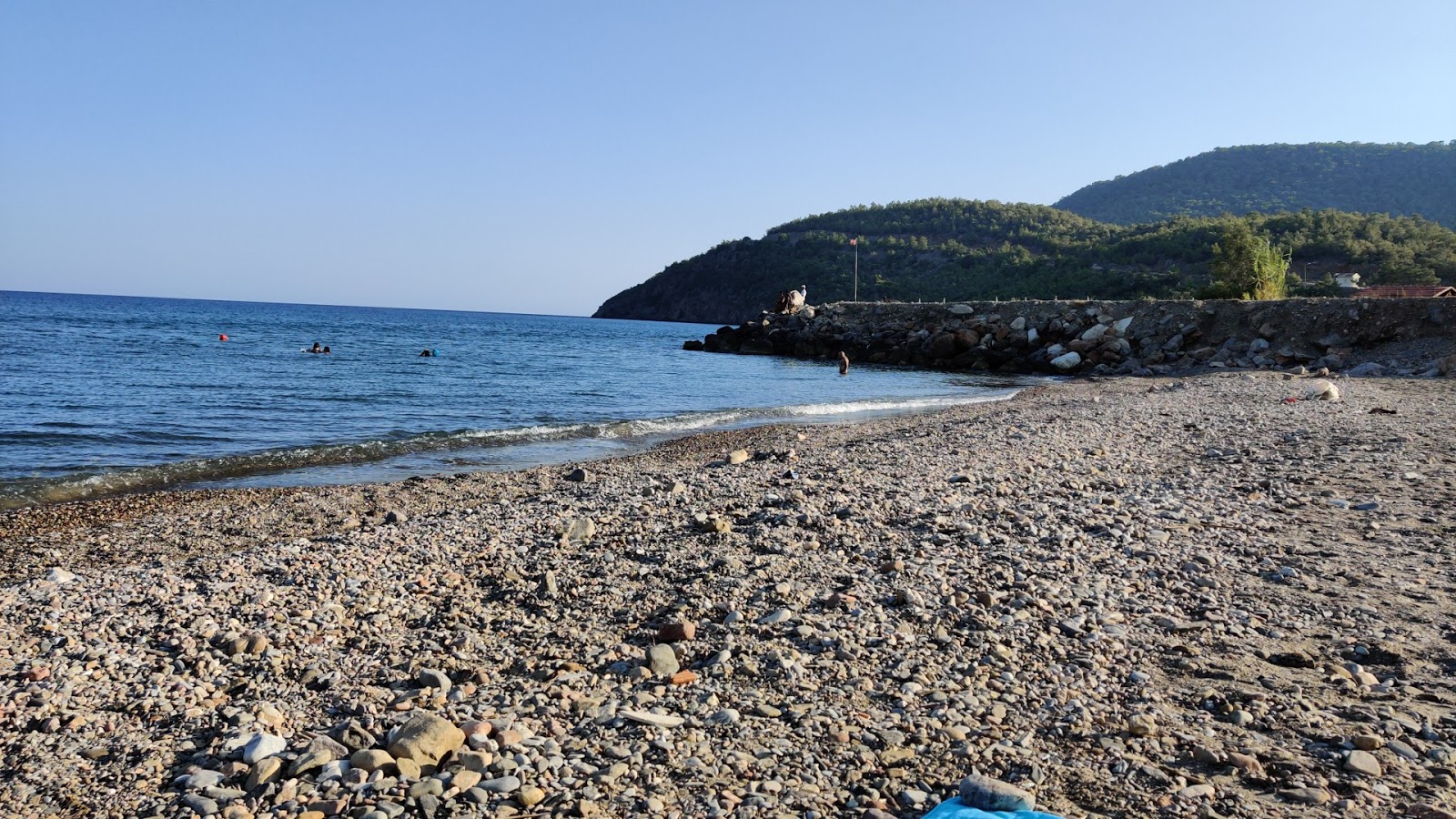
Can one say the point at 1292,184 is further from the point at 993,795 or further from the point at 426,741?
the point at 426,741

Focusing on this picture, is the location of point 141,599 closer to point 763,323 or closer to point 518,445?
point 518,445

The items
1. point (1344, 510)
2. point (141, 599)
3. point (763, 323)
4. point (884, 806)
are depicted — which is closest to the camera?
point (884, 806)

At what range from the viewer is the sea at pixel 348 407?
40.7 ft

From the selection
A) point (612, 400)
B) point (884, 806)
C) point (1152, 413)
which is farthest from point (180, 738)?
point (612, 400)

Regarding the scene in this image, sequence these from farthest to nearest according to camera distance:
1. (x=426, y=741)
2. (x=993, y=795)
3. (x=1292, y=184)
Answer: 1. (x=1292, y=184)
2. (x=426, y=741)
3. (x=993, y=795)

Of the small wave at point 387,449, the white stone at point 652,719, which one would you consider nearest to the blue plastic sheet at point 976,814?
the white stone at point 652,719

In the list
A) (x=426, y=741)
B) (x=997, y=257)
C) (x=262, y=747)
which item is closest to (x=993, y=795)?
(x=426, y=741)

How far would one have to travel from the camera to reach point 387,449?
14.1m

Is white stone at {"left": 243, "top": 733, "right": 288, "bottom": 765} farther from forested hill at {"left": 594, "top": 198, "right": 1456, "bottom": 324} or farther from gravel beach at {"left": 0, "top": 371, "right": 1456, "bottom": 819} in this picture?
forested hill at {"left": 594, "top": 198, "right": 1456, "bottom": 324}

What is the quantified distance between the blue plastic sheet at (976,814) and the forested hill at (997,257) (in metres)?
52.7

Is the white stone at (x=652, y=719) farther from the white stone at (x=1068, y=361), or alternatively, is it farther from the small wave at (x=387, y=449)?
the white stone at (x=1068, y=361)

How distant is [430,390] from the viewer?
23.9 meters

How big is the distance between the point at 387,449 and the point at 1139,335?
29753mm

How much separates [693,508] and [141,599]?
418 cm
